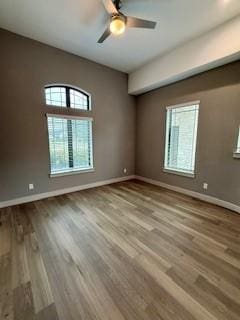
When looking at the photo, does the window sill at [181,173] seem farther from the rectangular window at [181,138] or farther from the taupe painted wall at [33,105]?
the taupe painted wall at [33,105]

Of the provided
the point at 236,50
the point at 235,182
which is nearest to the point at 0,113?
the point at 236,50

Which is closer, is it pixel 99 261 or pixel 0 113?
pixel 99 261

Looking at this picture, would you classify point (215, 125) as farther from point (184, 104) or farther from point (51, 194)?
point (51, 194)

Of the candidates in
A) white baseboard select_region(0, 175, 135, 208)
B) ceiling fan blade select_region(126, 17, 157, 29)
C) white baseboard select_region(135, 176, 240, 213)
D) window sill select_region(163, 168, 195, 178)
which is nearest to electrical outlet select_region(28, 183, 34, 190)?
white baseboard select_region(0, 175, 135, 208)

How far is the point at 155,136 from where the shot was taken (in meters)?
4.44

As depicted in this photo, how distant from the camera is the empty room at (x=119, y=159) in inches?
56.2

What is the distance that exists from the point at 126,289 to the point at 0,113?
3443 millimetres

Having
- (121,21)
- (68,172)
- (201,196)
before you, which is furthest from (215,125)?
(68,172)

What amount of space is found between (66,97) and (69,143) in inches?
43.2

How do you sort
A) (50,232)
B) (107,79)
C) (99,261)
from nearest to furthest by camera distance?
(99,261) < (50,232) < (107,79)

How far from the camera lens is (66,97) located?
12.1 feet

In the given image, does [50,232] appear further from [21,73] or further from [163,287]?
[21,73]

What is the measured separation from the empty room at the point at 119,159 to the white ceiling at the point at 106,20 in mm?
22

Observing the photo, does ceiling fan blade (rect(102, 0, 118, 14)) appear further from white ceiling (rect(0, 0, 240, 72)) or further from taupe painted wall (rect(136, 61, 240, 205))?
taupe painted wall (rect(136, 61, 240, 205))
